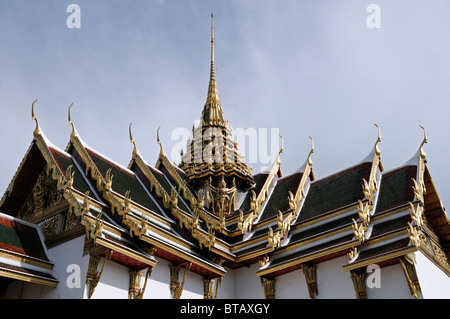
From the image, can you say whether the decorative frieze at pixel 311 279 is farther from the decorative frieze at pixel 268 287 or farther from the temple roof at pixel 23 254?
the temple roof at pixel 23 254

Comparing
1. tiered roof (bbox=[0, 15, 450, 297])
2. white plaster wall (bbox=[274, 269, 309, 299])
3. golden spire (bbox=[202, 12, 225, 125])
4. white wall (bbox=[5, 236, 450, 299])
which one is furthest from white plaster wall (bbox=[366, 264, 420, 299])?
golden spire (bbox=[202, 12, 225, 125])

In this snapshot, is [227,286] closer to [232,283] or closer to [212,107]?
[232,283]

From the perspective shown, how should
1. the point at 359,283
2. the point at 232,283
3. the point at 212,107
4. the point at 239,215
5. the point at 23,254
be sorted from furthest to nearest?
Answer: the point at 212,107
the point at 239,215
the point at 232,283
the point at 359,283
the point at 23,254

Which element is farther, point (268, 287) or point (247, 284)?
point (247, 284)

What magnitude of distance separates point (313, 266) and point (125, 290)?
171 inches

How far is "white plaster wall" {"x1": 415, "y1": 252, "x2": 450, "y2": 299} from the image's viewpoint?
10.1 meters

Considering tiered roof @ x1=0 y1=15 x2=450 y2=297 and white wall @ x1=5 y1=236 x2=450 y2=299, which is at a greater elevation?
tiered roof @ x1=0 y1=15 x2=450 y2=297

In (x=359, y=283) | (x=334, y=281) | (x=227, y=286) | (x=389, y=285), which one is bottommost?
(x=389, y=285)

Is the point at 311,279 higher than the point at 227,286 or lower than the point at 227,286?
lower

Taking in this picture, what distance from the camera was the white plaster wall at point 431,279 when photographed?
1015cm

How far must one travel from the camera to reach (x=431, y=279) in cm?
1073

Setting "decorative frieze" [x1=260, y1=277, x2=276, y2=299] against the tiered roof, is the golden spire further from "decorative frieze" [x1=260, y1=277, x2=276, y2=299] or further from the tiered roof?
"decorative frieze" [x1=260, y1=277, x2=276, y2=299]

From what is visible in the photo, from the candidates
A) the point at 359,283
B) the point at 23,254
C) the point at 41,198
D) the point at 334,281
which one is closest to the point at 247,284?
the point at 334,281
